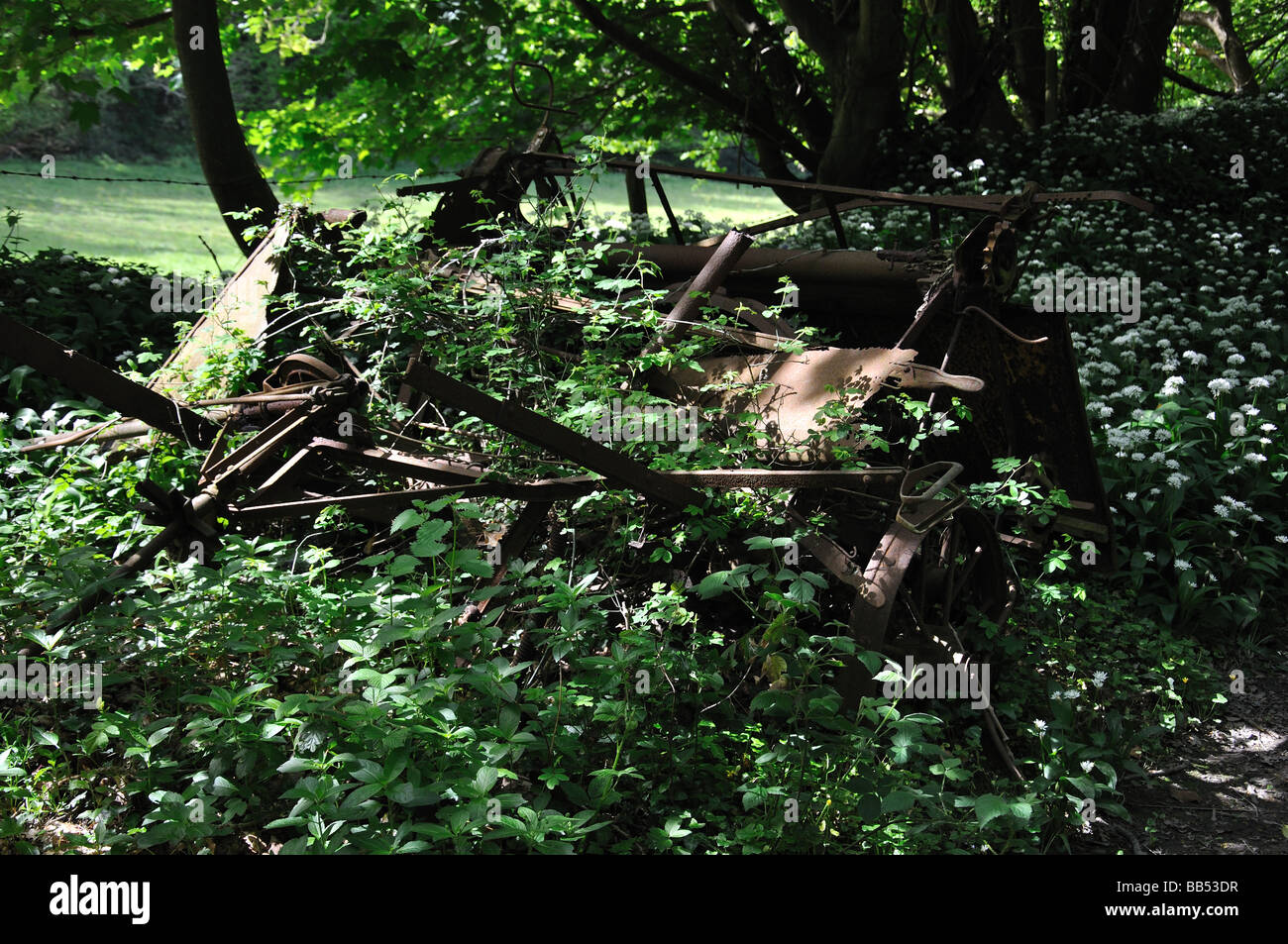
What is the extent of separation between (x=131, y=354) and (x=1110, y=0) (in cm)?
1181

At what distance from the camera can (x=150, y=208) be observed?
21.1m

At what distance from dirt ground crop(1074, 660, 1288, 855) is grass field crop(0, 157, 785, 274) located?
9.40 metres

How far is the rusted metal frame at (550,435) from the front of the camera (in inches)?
125

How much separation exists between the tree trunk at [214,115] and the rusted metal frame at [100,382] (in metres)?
3.83

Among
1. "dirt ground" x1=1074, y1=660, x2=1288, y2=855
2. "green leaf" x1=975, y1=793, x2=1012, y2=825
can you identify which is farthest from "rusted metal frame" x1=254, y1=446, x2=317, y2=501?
"dirt ground" x1=1074, y1=660, x2=1288, y2=855

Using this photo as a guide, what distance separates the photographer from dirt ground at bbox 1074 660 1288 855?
155 inches

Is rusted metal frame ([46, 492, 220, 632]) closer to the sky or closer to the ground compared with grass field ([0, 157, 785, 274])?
closer to the ground

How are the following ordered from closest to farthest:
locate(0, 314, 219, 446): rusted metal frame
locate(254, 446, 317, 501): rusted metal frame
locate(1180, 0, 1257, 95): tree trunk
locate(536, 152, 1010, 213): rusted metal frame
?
locate(0, 314, 219, 446): rusted metal frame, locate(254, 446, 317, 501): rusted metal frame, locate(536, 152, 1010, 213): rusted metal frame, locate(1180, 0, 1257, 95): tree trunk

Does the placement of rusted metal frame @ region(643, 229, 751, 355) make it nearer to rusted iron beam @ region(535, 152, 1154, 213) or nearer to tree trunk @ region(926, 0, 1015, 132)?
rusted iron beam @ region(535, 152, 1154, 213)

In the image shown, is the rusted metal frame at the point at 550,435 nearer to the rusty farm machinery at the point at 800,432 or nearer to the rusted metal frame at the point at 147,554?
the rusty farm machinery at the point at 800,432

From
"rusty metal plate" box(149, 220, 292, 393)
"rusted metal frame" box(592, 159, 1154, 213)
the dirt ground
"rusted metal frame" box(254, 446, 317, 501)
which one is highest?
"rusted metal frame" box(592, 159, 1154, 213)

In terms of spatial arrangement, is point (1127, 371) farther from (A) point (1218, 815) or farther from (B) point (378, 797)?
(B) point (378, 797)

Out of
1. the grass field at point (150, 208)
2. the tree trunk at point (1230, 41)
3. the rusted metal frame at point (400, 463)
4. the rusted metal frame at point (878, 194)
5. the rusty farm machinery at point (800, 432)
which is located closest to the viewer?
the rusty farm machinery at point (800, 432)

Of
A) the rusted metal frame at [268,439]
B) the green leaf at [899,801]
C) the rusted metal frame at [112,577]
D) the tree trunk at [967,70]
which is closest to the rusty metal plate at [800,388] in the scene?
the green leaf at [899,801]
